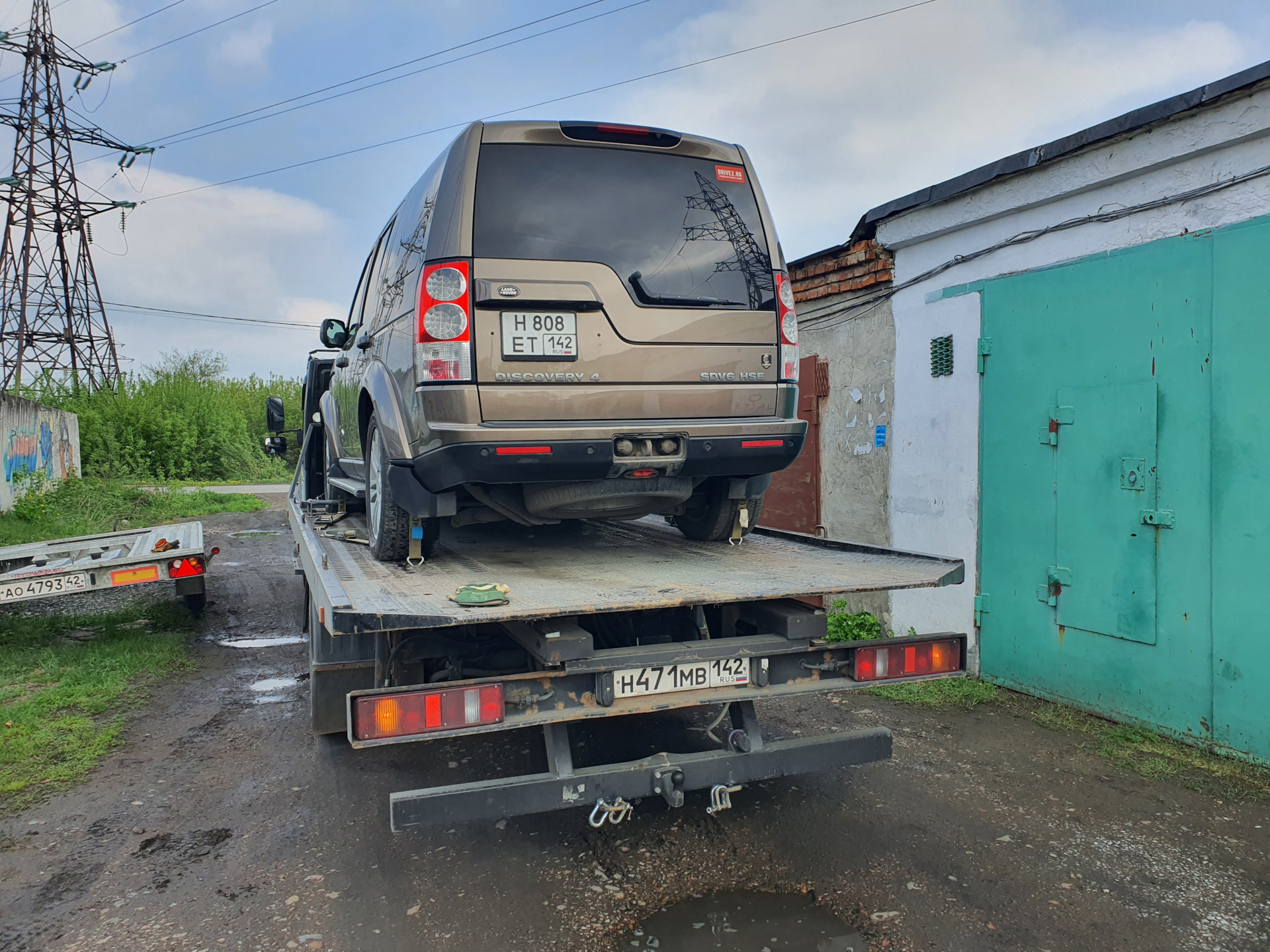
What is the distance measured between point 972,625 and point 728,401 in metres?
3.09

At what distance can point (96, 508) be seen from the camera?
15633 millimetres

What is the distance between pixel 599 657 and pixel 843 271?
201 inches

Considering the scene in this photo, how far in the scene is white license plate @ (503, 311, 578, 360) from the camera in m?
3.59

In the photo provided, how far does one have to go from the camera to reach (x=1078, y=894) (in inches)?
121

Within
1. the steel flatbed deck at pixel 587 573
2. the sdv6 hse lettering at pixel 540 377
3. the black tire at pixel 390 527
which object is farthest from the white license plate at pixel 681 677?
the black tire at pixel 390 527

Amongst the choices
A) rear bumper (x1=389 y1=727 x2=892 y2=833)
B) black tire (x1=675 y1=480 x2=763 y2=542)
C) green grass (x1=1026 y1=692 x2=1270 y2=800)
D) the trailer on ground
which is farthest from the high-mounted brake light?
the trailer on ground

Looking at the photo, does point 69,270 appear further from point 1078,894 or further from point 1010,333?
point 1078,894

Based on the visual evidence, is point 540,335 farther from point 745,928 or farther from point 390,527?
point 745,928

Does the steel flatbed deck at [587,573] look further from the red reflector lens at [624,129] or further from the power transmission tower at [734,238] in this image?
the red reflector lens at [624,129]

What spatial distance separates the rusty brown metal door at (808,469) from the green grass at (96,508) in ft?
26.8

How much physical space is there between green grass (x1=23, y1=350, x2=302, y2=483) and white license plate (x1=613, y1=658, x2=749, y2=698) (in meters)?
23.5

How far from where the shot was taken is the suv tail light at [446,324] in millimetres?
3545

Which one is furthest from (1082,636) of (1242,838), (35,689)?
(35,689)

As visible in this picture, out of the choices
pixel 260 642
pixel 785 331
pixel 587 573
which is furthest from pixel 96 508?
pixel 785 331
